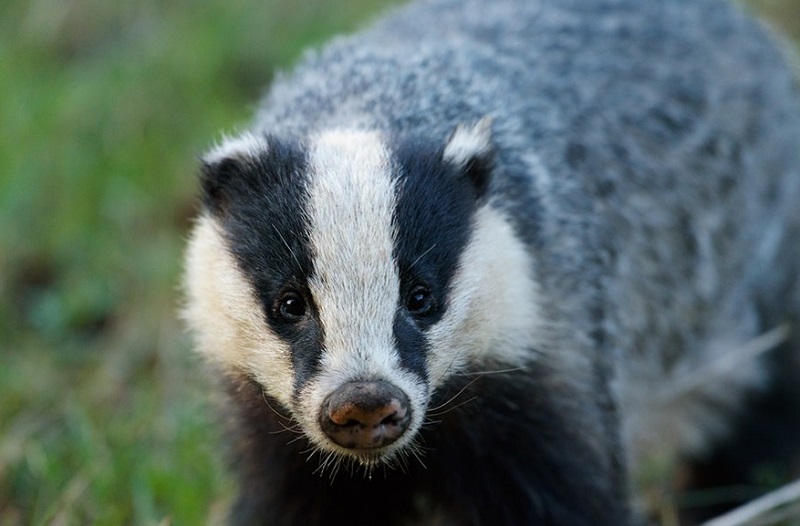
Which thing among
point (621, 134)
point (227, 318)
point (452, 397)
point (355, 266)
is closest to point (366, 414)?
point (355, 266)

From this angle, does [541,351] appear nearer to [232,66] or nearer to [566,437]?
[566,437]

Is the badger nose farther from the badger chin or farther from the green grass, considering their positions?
the green grass

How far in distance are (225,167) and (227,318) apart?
411mm

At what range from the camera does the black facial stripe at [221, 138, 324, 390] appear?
3.17 m

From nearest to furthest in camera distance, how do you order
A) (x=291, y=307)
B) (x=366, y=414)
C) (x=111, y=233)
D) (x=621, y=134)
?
(x=366, y=414), (x=291, y=307), (x=621, y=134), (x=111, y=233)

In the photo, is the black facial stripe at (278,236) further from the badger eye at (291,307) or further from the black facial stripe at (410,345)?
the black facial stripe at (410,345)

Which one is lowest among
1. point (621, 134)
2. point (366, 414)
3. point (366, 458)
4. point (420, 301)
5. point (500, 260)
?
point (366, 458)

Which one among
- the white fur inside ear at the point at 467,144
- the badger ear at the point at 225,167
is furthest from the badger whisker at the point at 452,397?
the badger ear at the point at 225,167

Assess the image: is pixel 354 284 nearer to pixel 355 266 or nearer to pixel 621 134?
pixel 355 266

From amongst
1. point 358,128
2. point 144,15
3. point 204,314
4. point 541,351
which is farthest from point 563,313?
point 144,15

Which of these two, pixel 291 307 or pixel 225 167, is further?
pixel 225 167

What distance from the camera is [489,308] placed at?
3398 mm

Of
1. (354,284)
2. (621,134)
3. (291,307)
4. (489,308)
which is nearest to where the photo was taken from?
(354,284)

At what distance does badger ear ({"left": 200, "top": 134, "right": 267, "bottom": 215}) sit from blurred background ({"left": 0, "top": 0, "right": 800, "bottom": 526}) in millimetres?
694
